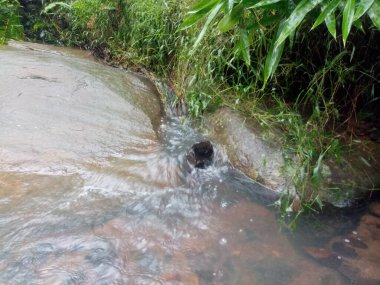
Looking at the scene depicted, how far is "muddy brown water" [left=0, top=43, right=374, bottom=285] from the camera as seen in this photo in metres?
2.08

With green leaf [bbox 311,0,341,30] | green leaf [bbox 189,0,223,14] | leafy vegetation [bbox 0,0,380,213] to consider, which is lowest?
leafy vegetation [bbox 0,0,380,213]

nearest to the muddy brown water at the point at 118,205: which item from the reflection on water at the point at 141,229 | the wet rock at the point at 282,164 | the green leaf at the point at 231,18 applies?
the reflection on water at the point at 141,229

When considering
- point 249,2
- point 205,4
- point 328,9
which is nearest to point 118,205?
point 205,4

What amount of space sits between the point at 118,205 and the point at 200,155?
0.90m

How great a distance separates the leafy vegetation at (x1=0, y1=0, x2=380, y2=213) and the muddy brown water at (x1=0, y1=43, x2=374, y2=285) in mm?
486

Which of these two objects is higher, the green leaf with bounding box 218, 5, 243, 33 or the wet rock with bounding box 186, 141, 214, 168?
the green leaf with bounding box 218, 5, 243, 33

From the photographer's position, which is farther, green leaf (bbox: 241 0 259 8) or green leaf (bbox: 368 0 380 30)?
green leaf (bbox: 241 0 259 8)

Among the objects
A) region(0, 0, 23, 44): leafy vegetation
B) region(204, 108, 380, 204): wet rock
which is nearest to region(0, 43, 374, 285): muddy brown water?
region(204, 108, 380, 204): wet rock

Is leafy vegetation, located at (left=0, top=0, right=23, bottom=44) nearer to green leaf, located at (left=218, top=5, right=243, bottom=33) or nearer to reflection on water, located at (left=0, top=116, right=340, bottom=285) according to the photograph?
reflection on water, located at (left=0, top=116, right=340, bottom=285)

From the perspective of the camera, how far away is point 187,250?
226cm

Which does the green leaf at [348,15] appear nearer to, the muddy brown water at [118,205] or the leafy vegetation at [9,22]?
the muddy brown water at [118,205]

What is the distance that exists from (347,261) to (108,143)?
6.81 feet

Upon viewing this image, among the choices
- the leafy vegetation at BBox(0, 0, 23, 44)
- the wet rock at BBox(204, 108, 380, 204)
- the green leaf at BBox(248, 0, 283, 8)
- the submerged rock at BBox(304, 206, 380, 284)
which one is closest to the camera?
the green leaf at BBox(248, 0, 283, 8)

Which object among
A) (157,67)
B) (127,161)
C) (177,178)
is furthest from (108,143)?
(157,67)
